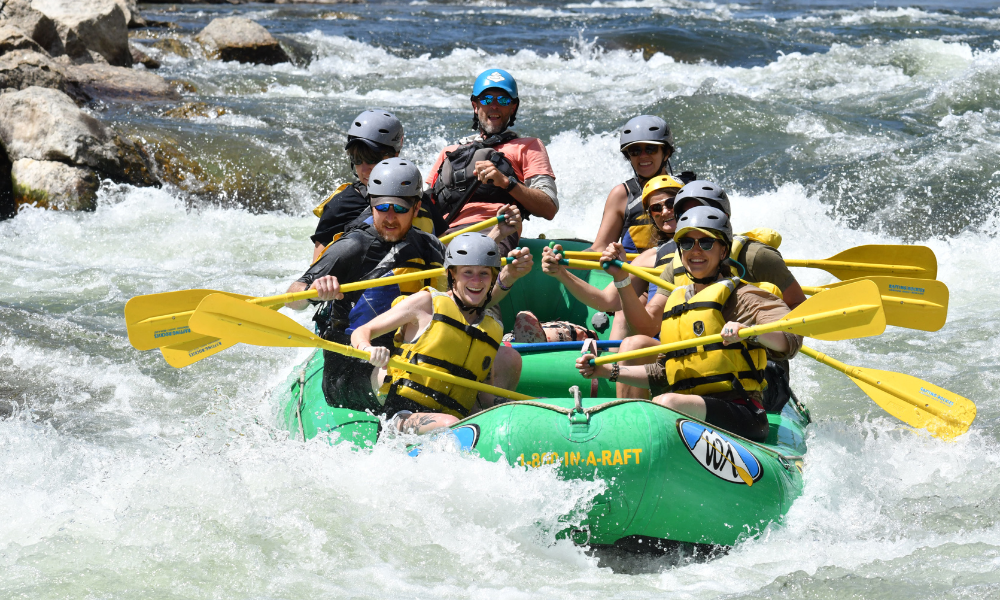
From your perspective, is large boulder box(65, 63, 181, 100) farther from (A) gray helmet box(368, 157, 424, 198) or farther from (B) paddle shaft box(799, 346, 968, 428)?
(B) paddle shaft box(799, 346, 968, 428)

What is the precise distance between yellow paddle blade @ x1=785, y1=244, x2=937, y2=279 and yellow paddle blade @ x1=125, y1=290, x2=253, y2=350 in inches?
Answer: 133

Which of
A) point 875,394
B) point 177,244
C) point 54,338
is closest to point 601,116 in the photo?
point 177,244

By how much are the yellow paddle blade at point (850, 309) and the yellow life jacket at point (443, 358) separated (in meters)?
1.36

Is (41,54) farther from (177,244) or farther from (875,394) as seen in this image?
(875,394)

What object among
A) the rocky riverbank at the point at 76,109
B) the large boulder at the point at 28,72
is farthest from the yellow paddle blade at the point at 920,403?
the large boulder at the point at 28,72

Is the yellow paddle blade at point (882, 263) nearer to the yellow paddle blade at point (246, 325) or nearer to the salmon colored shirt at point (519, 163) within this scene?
the salmon colored shirt at point (519, 163)

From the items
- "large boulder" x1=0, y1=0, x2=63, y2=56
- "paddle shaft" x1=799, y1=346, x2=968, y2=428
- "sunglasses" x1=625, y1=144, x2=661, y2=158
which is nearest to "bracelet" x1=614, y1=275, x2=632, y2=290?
"paddle shaft" x1=799, y1=346, x2=968, y2=428

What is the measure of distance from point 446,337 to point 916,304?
2.46 m

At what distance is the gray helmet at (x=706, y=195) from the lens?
4551 mm

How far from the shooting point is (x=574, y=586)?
3875 millimetres

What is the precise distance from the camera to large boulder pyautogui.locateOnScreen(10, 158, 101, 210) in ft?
32.4

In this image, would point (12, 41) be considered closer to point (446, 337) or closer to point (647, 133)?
point (647, 133)

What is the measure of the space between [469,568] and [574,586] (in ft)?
1.39

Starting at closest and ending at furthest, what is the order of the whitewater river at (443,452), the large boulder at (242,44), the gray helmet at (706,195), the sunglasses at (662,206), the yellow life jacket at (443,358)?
1. the whitewater river at (443,452)
2. the yellow life jacket at (443,358)
3. the gray helmet at (706,195)
4. the sunglasses at (662,206)
5. the large boulder at (242,44)
